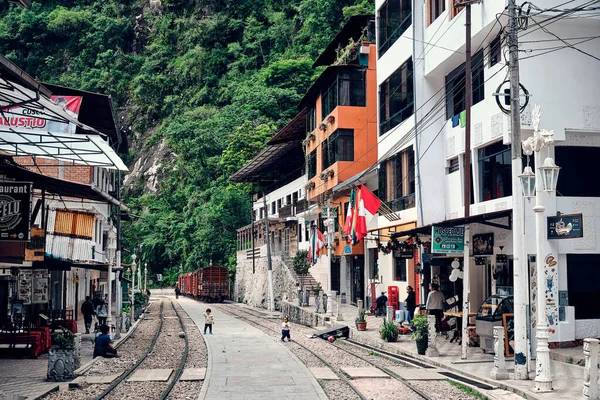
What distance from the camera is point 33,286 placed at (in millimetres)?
26375

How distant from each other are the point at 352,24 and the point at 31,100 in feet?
95.4

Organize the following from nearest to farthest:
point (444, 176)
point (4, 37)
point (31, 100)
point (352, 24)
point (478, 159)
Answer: point (31, 100) < point (478, 159) < point (444, 176) < point (352, 24) < point (4, 37)

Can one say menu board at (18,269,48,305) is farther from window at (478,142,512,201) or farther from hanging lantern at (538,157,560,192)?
hanging lantern at (538,157,560,192)

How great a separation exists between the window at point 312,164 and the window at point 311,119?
1.60 meters

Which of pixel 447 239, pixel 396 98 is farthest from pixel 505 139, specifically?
pixel 396 98

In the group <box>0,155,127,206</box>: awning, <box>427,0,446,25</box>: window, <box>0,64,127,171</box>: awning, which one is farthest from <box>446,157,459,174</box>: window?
<box>0,64,127,171</box>: awning

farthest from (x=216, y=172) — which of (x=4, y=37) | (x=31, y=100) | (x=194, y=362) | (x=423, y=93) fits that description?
(x=31, y=100)

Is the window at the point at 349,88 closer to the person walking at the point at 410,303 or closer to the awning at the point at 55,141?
the person walking at the point at 410,303

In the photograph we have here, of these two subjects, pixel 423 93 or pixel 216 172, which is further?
pixel 216 172

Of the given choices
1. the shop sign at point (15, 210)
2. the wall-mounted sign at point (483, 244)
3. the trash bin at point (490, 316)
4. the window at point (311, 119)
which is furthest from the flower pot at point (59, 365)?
the window at point (311, 119)

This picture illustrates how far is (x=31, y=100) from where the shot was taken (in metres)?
11.7

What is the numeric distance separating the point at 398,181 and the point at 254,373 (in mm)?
13933

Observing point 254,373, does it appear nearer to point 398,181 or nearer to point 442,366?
point 442,366

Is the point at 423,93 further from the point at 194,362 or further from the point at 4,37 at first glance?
the point at 4,37
